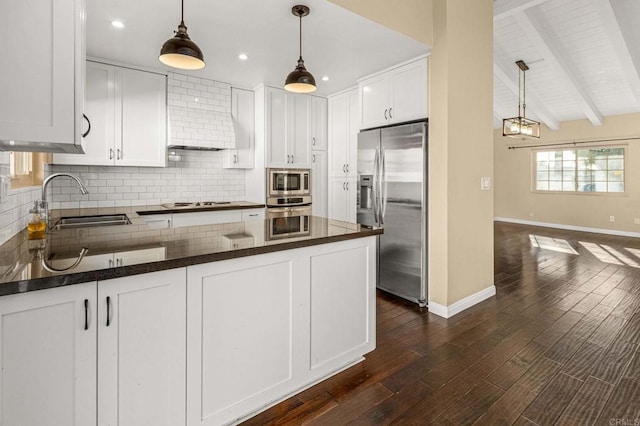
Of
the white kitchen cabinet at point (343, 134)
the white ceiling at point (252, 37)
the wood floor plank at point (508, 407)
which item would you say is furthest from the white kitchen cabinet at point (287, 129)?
the wood floor plank at point (508, 407)

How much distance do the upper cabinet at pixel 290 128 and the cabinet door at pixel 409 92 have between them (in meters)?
→ 1.46

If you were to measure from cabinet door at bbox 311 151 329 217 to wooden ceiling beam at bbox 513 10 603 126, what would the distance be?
340 cm

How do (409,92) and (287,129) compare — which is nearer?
(409,92)

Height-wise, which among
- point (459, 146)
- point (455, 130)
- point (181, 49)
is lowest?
point (459, 146)

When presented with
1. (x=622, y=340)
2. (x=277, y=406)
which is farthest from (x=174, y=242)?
(x=622, y=340)

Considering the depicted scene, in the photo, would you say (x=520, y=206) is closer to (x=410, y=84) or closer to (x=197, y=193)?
(x=410, y=84)

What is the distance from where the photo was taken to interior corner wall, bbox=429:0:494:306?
3008 mm

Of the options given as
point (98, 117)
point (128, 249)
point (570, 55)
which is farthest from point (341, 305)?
point (570, 55)

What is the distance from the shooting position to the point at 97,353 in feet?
4.01

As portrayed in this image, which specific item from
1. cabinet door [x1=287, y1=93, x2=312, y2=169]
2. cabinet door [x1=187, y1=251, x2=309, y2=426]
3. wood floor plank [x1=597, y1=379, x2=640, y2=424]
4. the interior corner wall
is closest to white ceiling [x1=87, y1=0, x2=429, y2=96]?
the interior corner wall

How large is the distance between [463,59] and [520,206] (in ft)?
24.7

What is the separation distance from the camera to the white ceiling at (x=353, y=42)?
2.52 meters

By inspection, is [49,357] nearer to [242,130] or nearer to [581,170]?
[242,130]

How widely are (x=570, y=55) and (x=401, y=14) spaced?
458 cm
